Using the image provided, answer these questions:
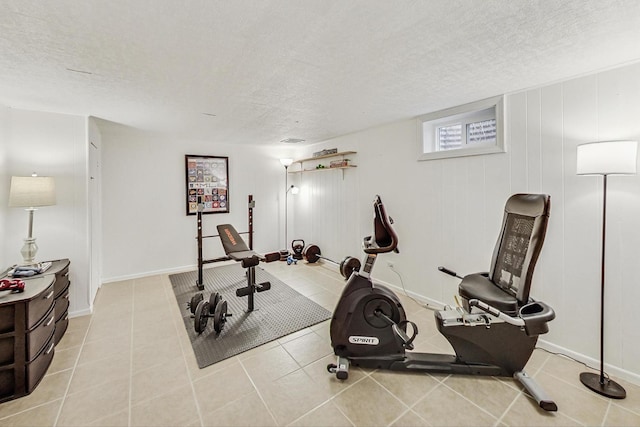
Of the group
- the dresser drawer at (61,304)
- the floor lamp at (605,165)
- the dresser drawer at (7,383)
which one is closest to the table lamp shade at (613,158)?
the floor lamp at (605,165)

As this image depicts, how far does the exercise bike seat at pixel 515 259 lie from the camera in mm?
1762

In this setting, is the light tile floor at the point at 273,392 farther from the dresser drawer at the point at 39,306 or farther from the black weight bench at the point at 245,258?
the black weight bench at the point at 245,258

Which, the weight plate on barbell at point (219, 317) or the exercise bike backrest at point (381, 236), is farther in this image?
the weight plate on barbell at point (219, 317)

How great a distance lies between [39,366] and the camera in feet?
6.53

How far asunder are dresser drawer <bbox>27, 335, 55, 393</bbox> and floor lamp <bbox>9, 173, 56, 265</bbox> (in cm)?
93

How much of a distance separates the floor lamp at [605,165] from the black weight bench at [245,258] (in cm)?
293

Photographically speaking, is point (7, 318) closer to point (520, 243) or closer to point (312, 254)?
point (520, 243)

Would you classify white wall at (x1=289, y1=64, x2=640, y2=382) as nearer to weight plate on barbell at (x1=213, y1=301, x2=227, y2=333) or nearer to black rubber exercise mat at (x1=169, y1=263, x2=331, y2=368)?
black rubber exercise mat at (x1=169, y1=263, x2=331, y2=368)

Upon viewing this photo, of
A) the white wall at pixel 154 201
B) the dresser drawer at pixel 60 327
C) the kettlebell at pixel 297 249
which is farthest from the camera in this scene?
the kettlebell at pixel 297 249

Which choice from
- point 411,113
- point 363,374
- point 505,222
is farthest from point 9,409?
point 411,113

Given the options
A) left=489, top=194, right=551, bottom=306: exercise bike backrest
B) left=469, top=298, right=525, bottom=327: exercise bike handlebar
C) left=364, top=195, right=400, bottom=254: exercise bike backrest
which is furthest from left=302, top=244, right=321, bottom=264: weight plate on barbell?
left=469, top=298, right=525, bottom=327: exercise bike handlebar

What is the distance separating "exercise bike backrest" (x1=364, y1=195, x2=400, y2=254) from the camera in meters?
2.19

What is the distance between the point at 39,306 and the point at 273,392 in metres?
1.87

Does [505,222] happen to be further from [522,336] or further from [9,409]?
[9,409]
